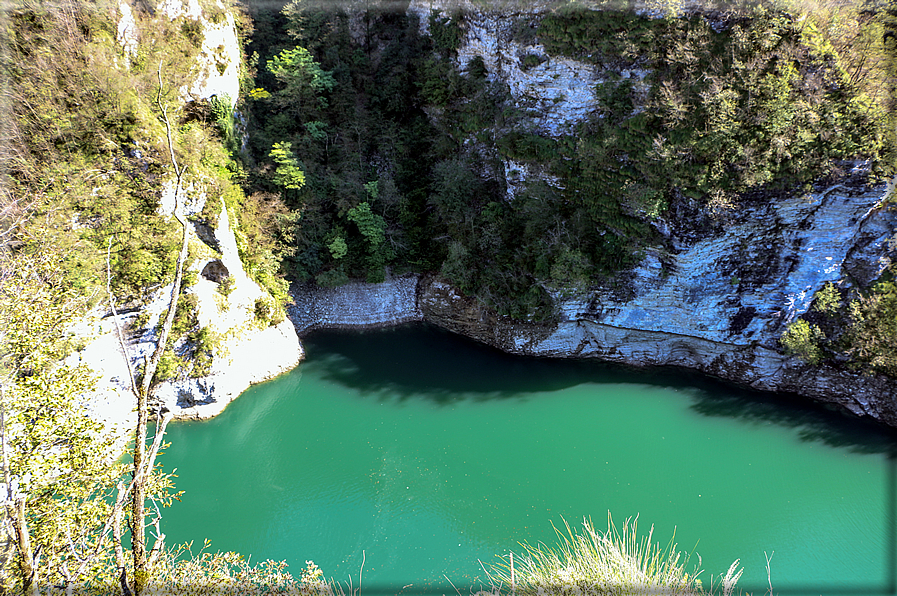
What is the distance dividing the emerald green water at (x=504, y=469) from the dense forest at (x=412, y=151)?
1729 mm

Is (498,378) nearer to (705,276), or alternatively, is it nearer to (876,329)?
(705,276)

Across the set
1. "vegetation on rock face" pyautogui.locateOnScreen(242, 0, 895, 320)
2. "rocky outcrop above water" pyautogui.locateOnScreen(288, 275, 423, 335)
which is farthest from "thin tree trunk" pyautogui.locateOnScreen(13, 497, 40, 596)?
"rocky outcrop above water" pyautogui.locateOnScreen(288, 275, 423, 335)

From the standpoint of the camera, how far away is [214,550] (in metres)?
8.58

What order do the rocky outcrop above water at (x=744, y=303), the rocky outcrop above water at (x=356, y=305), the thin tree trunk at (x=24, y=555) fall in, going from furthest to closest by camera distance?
the rocky outcrop above water at (x=356, y=305) < the rocky outcrop above water at (x=744, y=303) < the thin tree trunk at (x=24, y=555)

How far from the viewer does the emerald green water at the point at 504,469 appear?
340 inches

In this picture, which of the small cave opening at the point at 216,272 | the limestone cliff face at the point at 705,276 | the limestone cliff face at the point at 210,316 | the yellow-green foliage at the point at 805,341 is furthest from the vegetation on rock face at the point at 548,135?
the yellow-green foliage at the point at 805,341

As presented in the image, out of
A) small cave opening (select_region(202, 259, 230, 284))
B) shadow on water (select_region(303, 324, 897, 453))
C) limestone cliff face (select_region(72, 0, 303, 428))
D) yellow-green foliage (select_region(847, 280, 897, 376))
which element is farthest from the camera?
small cave opening (select_region(202, 259, 230, 284))

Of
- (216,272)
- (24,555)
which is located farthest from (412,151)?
(24,555)

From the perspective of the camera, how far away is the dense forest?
9.50 meters

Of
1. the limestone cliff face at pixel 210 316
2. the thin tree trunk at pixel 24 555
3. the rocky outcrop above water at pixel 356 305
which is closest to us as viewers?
the thin tree trunk at pixel 24 555

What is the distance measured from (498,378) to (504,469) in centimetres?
327

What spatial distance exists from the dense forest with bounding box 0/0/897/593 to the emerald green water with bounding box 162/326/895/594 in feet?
5.67

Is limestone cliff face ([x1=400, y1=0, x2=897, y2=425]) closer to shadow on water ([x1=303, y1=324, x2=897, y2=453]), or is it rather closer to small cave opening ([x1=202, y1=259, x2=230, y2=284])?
shadow on water ([x1=303, y1=324, x2=897, y2=453])

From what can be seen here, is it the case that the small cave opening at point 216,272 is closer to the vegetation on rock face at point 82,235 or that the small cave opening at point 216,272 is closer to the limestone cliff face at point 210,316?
the limestone cliff face at point 210,316
